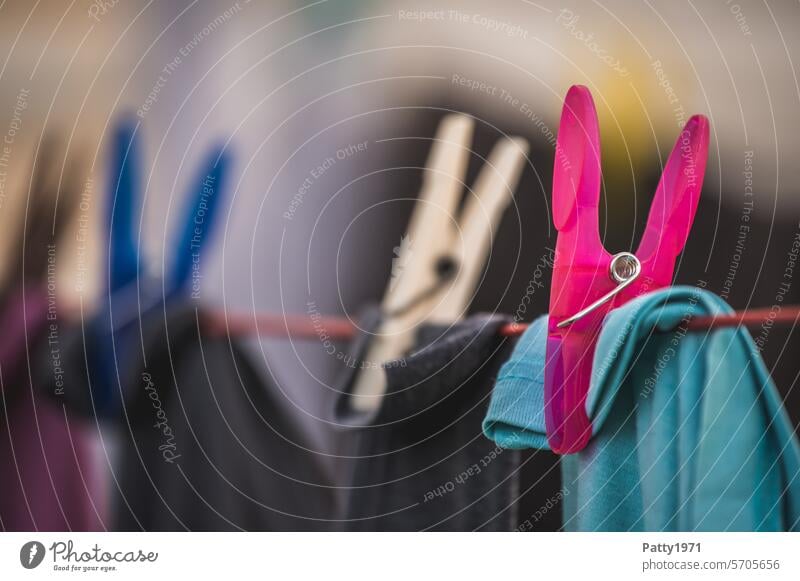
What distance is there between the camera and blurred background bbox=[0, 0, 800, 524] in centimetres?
73

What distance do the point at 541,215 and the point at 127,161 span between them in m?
0.34

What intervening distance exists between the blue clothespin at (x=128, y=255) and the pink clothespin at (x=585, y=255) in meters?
0.30

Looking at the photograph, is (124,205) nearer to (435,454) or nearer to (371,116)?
(371,116)

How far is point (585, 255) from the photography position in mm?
573

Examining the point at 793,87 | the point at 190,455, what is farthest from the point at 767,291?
the point at 190,455

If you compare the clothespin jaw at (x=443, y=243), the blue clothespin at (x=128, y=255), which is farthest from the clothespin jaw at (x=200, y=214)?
the clothespin jaw at (x=443, y=243)

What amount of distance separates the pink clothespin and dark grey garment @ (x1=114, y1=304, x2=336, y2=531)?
0.77 ft

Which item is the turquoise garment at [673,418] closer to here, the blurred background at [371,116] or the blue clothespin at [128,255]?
the blurred background at [371,116]

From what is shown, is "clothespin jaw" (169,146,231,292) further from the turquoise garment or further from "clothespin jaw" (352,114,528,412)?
the turquoise garment

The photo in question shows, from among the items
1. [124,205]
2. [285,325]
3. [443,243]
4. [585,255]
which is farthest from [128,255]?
[585,255]

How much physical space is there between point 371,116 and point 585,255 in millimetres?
258

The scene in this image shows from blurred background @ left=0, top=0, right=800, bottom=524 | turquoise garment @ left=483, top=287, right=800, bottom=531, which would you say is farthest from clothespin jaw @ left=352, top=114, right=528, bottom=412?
turquoise garment @ left=483, top=287, right=800, bottom=531
